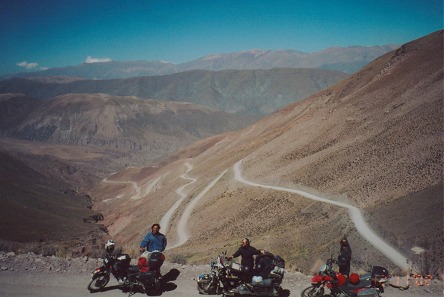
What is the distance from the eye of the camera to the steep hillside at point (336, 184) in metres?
22.0

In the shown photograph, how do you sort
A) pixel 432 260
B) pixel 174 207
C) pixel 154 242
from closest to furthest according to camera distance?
pixel 154 242, pixel 432 260, pixel 174 207

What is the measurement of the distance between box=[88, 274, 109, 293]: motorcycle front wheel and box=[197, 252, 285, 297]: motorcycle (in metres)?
3.07

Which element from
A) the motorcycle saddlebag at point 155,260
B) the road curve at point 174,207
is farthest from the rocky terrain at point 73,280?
the road curve at point 174,207

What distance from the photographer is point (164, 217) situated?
149 feet

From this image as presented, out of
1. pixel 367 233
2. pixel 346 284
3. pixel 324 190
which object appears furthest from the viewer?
pixel 324 190

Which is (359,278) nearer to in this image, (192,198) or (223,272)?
(223,272)

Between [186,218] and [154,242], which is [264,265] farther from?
[186,218]

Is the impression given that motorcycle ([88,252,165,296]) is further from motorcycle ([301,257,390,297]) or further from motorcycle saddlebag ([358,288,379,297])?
motorcycle saddlebag ([358,288,379,297])

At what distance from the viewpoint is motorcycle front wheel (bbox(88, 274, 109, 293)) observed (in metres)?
11.0

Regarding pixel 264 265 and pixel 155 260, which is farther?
pixel 155 260

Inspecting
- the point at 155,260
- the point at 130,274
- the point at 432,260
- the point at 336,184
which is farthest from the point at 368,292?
the point at 336,184

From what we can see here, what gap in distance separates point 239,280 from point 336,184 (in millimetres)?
24646

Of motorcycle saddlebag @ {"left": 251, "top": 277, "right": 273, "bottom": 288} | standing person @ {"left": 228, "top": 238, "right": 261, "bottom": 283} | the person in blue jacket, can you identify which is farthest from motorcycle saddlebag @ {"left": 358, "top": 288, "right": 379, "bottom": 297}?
the person in blue jacket

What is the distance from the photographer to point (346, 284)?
9898mm
